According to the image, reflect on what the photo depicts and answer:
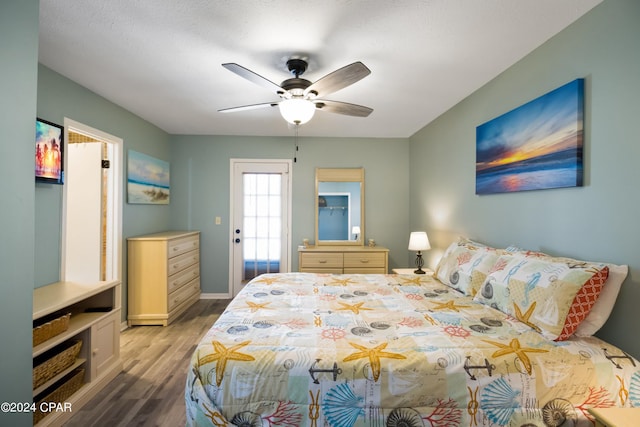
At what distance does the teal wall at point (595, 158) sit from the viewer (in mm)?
1440

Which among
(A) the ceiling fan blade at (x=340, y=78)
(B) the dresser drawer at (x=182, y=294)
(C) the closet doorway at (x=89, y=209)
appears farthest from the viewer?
(B) the dresser drawer at (x=182, y=294)

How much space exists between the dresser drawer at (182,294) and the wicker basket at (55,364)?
1.40 m

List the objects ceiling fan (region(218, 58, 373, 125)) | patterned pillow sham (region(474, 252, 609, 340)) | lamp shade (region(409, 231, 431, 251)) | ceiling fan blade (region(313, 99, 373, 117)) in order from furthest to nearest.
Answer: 1. lamp shade (region(409, 231, 431, 251))
2. ceiling fan blade (region(313, 99, 373, 117))
3. ceiling fan (region(218, 58, 373, 125))
4. patterned pillow sham (region(474, 252, 609, 340))

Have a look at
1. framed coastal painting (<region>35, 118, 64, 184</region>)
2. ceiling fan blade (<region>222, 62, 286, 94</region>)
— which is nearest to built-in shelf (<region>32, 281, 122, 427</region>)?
framed coastal painting (<region>35, 118, 64, 184</region>)

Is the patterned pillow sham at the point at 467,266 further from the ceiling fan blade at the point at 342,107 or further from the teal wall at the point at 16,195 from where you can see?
the teal wall at the point at 16,195

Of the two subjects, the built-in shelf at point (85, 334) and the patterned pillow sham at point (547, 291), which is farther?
the built-in shelf at point (85, 334)

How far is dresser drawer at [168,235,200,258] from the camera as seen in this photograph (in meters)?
3.50

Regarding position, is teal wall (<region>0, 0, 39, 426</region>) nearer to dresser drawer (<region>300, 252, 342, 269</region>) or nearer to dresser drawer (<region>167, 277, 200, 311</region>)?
dresser drawer (<region>167, 277, 200, 311</region>)

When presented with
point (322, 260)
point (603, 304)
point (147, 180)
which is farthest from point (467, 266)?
point (147, 180)

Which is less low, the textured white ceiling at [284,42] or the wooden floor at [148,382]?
the textured white ceiling at [284,42]

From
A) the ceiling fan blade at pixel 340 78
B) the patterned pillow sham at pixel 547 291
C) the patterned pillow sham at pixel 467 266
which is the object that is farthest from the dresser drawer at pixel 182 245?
the patterned pillow sham at pixel 547 291

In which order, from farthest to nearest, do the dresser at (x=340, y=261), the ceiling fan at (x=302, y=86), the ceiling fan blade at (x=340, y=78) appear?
1. the dresser at (x=340, y=261)
2. the ceiling fan at (x=302, y=86)
3. the ceiling fan blade at (x=340, y=78)

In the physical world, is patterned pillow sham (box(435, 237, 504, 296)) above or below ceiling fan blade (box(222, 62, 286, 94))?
below

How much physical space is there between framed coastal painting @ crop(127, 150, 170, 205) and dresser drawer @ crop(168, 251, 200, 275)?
81 cm
